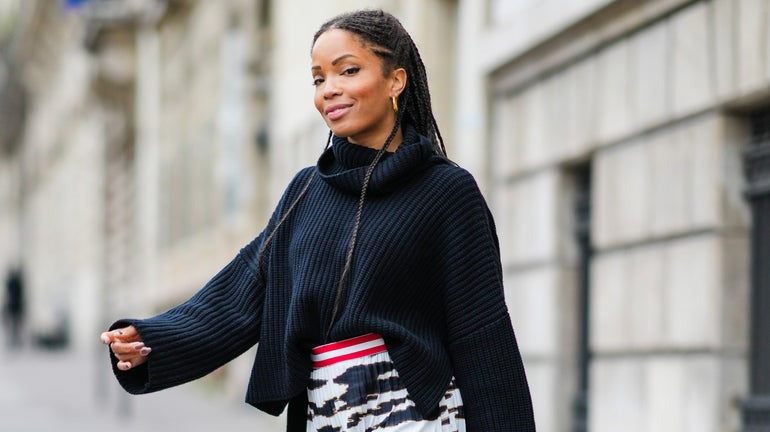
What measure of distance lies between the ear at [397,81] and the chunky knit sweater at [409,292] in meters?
0.10

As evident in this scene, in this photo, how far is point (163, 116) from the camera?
2419 cm

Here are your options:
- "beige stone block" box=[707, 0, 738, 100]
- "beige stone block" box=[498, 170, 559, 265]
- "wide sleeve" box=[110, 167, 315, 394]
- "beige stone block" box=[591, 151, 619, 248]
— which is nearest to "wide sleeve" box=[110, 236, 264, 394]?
"wide sleeve" box=[110, 167, 315, 394]

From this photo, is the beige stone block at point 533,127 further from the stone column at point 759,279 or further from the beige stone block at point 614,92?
the stone column at point 759,279

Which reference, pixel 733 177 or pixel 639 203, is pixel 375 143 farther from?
pixel 639 203

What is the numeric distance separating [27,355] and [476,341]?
90.8 ft

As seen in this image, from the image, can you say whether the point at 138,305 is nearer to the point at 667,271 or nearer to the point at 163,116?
the point at 163,116

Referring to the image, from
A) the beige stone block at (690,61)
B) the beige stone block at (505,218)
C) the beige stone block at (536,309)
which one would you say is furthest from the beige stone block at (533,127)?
the beige stone block at (690,61)

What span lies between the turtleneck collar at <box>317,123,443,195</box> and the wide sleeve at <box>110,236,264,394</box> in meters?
0.33

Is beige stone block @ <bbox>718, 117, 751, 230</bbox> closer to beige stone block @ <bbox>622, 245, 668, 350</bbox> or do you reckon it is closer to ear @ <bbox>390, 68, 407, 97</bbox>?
beige stone block @ <bbox>622, 245, 668, 350</bbox>

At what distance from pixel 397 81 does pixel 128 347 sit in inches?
32.1

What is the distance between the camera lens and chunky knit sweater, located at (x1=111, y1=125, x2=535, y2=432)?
327cm

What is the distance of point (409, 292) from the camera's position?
3.30 meters

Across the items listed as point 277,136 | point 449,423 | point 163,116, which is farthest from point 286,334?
point 163,116

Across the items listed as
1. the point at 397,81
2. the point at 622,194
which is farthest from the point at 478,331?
the point at 622,194
